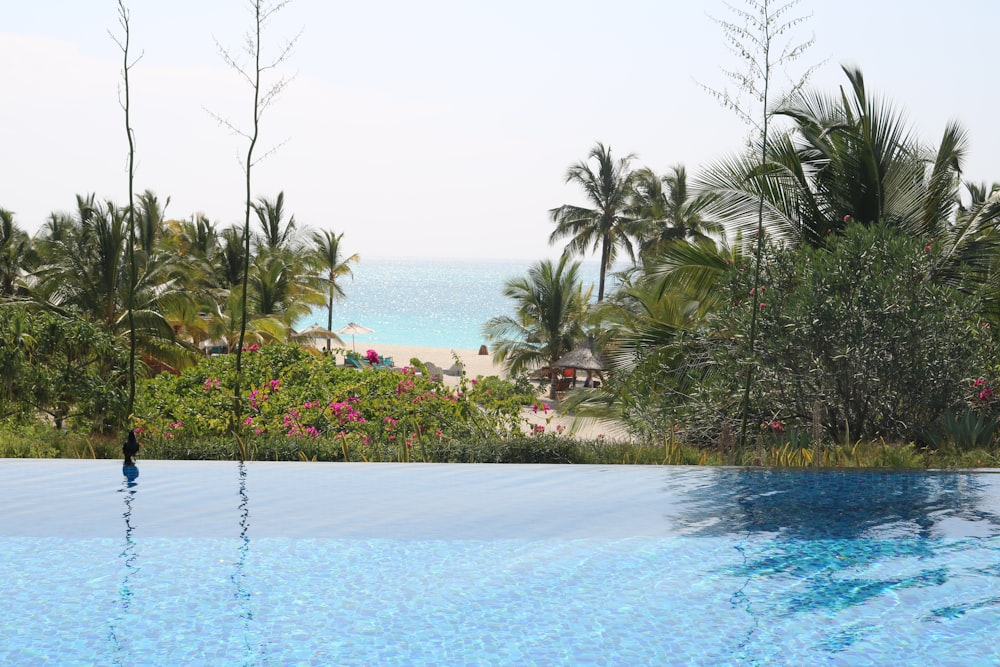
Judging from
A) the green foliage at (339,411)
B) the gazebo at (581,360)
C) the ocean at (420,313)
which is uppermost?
the ocean at (420,313)

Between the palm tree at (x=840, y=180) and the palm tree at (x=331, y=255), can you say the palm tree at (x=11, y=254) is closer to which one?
the palm tree at (x=331, y=255)

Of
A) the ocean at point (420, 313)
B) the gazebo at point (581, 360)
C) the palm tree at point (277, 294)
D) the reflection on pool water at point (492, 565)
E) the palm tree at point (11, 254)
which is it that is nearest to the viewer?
the reflection on pool water at point (492, 565)

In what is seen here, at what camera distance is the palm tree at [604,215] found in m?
39.8

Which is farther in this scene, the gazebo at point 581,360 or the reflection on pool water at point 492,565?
the gazebo at point 581,360

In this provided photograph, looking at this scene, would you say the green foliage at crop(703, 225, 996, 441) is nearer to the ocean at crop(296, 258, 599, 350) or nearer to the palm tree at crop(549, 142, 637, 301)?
the palm tree at crop(549, 142, 637, 301)

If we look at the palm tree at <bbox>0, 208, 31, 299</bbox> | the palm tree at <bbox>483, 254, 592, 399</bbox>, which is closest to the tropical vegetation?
the palm tree at <bbox>483, 254, 592, 399</bbox>

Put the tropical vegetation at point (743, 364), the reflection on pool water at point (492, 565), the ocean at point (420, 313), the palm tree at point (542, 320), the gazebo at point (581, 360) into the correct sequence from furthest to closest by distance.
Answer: the ocean at point (420, 313), the palm tree at point (542, 320), the gazebo at point (581, 360), the tropical vegetation at point (743, 364), the reflection on pool water at point (492, 565)

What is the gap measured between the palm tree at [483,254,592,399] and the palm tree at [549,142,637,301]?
8580 millimetres

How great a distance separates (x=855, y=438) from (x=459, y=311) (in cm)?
11924

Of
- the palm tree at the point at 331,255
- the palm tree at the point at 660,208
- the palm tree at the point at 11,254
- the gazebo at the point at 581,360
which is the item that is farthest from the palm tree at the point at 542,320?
the palm tree at the point at 11,254

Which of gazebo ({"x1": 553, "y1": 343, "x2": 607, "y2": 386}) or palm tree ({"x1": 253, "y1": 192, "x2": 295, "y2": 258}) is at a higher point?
Answer: palm tree ({"x1": 253, "y1": 192, "x2": 295, "y2": 258})

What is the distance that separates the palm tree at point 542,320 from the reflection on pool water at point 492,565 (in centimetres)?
2201

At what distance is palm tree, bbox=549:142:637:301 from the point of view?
39781 mm

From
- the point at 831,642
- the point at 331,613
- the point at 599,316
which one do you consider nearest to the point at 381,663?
the point at 331,613
